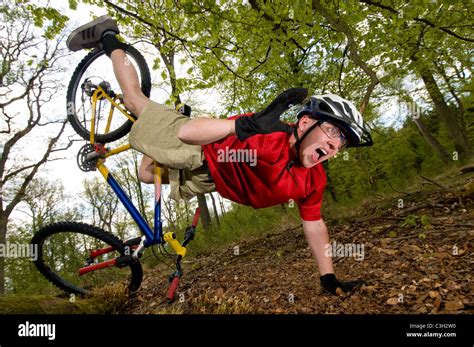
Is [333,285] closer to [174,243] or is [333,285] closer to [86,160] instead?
[174,243]

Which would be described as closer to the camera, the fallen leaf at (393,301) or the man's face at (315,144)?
the man's face at (315,144)

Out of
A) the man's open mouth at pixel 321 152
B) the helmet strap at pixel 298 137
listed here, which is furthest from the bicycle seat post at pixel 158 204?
the man's open mouth at pixel 321 152

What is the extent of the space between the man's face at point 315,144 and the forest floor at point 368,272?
5.03 feet

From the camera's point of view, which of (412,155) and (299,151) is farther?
(412,155)

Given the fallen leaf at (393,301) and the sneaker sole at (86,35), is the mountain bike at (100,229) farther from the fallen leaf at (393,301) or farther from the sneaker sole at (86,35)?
the fallen leaf at (393,301)

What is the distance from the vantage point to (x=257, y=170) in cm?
258

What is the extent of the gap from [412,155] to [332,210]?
19306mm

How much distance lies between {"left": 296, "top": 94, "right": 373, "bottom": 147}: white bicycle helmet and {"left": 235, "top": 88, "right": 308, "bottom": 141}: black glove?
1.87 ft

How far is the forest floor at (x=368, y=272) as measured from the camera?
9.20ft
